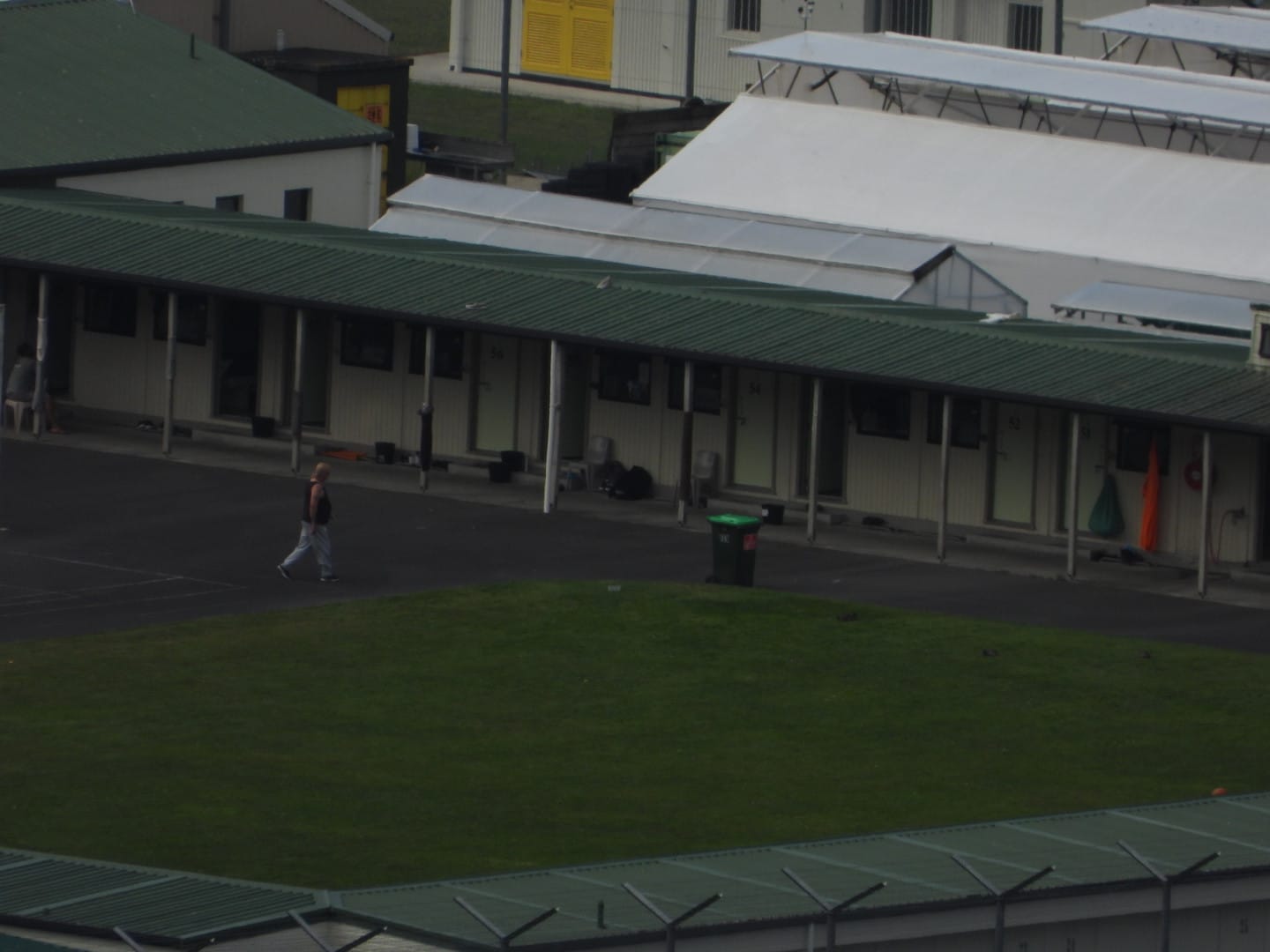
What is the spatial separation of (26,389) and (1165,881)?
28.8m

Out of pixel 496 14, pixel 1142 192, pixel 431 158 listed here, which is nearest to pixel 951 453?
pixel 1142 192

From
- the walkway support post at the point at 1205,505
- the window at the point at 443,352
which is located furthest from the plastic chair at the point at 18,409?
the walkway support post at the point at 1205,505

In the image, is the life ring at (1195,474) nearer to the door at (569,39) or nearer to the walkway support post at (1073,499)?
the walkway support post at (1073,499)

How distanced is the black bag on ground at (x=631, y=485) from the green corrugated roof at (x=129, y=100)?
1331 centimetres

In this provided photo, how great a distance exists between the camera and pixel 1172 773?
28.8 meters

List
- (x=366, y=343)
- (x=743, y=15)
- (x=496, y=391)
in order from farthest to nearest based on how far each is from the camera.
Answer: (x=743, y=15)
(x=366, y=343)
(x=496, y=391)

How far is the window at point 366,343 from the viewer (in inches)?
1762

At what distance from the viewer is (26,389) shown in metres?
46.0

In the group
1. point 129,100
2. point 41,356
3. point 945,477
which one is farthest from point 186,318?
point 945,477

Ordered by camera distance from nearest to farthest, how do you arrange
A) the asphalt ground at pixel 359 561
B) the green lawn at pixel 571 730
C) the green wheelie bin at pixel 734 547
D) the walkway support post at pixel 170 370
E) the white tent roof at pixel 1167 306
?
the green lawn at pixel 571 730, the asphalt ground at pixel 359 561, the green wheelie bin at pixel 734 547, the walkway support post at pixel 170 370, the white tent roof at pixel 1167 306

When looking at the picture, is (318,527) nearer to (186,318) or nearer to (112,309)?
(186,318)

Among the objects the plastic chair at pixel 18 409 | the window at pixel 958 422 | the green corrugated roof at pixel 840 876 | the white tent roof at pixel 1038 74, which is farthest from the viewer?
the white tent roof at pixel 1038 74

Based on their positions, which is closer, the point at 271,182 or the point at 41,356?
the point at 41,356

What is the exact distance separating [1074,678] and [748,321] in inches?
406
